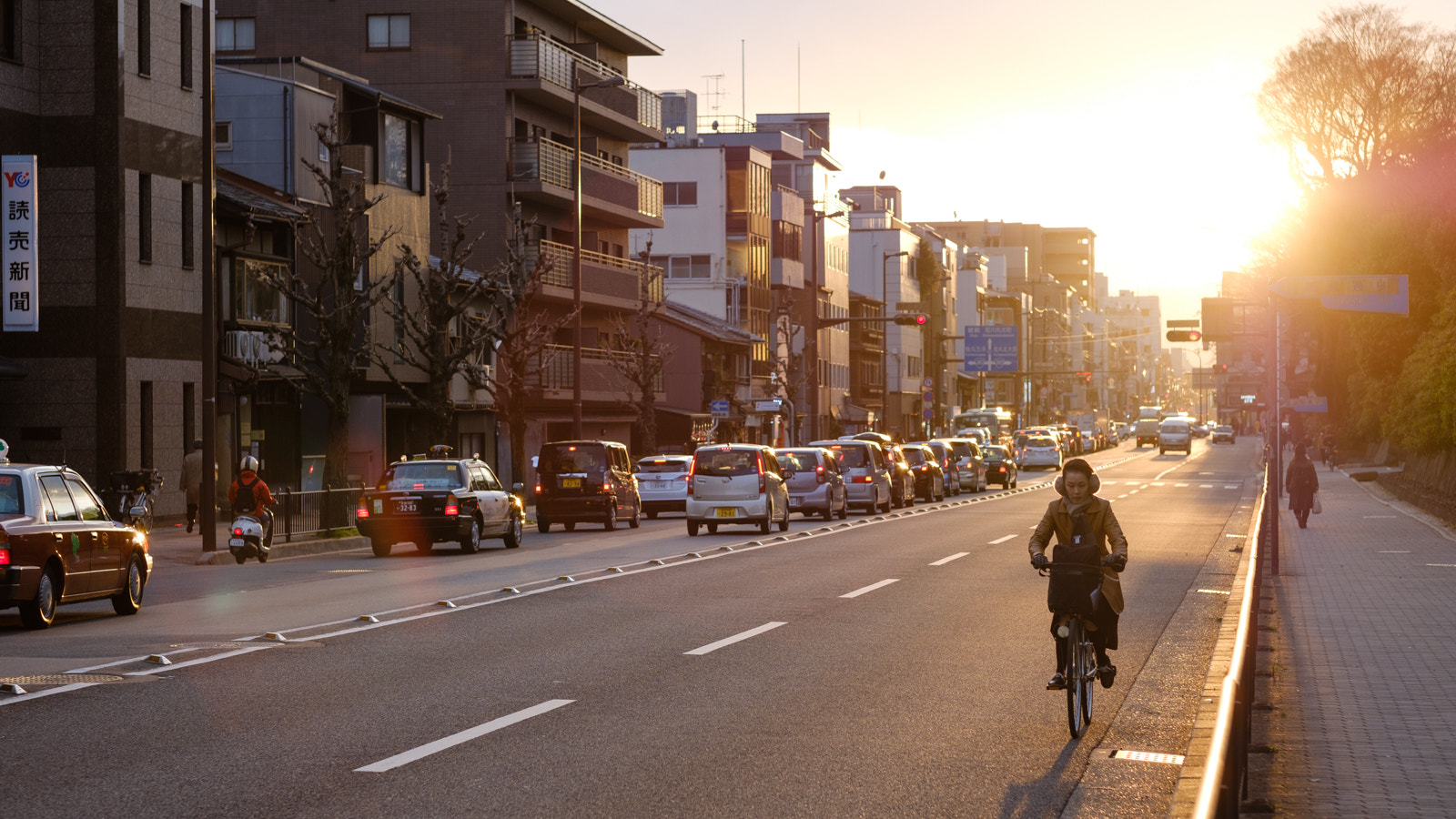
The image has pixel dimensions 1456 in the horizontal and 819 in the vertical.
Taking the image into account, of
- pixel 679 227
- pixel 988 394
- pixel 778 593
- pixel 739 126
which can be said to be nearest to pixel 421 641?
pixel 778 593

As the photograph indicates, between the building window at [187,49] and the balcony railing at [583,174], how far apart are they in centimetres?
1559

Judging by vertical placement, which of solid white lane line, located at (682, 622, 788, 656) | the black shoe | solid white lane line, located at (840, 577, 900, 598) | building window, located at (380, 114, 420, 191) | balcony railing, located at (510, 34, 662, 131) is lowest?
solid white lane line, located at (840, 577, 900, 598)

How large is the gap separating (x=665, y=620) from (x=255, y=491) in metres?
12.7

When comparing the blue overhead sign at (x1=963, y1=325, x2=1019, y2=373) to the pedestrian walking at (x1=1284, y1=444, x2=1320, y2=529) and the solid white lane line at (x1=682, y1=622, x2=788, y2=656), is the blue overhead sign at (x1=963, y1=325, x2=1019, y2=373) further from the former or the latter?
the solid white lane line at (x1=682, y1=622, x2=788, y2=656)

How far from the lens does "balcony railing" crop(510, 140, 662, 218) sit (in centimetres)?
5538

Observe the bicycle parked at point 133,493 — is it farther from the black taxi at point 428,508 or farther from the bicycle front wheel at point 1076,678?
the bicycle front wheel at point 1076,678

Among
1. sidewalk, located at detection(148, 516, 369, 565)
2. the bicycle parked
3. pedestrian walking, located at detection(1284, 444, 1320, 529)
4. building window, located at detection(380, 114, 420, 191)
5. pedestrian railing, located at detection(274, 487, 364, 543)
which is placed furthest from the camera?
building window, located at detection(380, 114, 420, 191)

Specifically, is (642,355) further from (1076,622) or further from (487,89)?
(1076,622)

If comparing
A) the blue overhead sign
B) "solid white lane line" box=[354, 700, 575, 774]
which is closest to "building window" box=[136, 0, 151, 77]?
"solid white lane line" box=[354, 700, 575, 774]

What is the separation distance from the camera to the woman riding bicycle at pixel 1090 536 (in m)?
10.1

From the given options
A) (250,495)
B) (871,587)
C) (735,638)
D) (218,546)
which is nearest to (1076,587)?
(735,638)

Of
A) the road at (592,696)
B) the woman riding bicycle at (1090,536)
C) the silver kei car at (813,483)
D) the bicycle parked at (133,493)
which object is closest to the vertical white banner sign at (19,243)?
the bicycle parked at (133,493)

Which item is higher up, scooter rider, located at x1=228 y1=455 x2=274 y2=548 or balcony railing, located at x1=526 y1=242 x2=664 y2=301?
balcony railing, located at x1=526 y1=242 x2=664 y2=301

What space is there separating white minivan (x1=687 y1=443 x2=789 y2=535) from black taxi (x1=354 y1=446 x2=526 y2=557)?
4911 millimetres
